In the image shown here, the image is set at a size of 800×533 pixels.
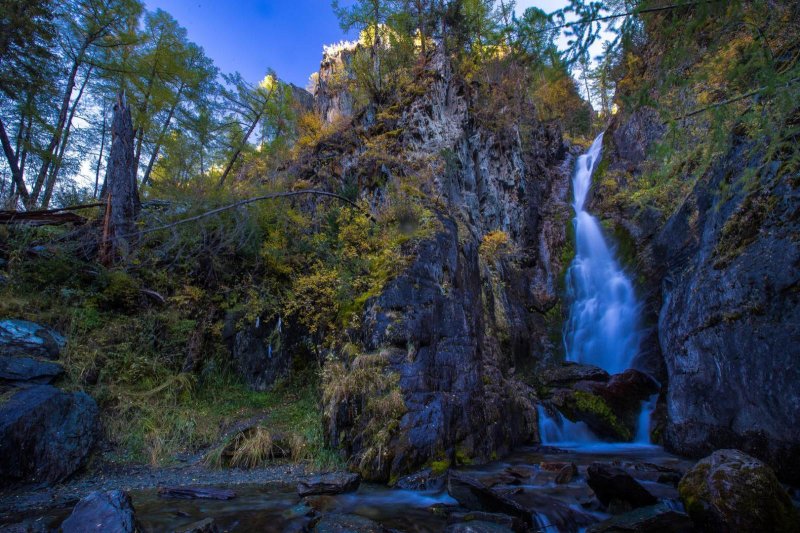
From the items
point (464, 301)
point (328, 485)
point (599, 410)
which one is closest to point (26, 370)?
point (328, 485)

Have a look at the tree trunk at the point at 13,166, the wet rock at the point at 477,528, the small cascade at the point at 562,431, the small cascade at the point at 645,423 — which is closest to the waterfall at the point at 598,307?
the small cascade at the point at 645,423

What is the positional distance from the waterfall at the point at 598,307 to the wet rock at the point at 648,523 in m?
7.90

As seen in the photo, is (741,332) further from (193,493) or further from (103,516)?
(103,516)

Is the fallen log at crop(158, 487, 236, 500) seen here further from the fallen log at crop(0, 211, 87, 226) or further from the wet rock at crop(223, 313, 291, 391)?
the fallen log at crop(0, 211, 87, 226)

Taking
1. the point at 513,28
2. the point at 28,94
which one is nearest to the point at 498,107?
the point at 513,28

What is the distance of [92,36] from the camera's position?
37.8 ft

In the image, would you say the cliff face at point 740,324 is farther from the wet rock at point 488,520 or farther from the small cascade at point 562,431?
the wet rock at point 488,520

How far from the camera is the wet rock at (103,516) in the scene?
11.5ft

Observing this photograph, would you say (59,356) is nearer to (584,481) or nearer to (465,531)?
(465,531)

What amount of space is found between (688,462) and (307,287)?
849 centimetres

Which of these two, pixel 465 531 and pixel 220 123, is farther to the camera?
pixel 220 123

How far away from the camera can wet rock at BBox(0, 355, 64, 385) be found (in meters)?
5.82

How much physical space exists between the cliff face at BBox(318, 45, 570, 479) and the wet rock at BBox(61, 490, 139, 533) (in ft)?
10.1

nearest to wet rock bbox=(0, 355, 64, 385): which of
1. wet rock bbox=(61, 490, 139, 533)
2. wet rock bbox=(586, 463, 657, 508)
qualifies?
wet rock bbox=(61, 490, 139, 533)
